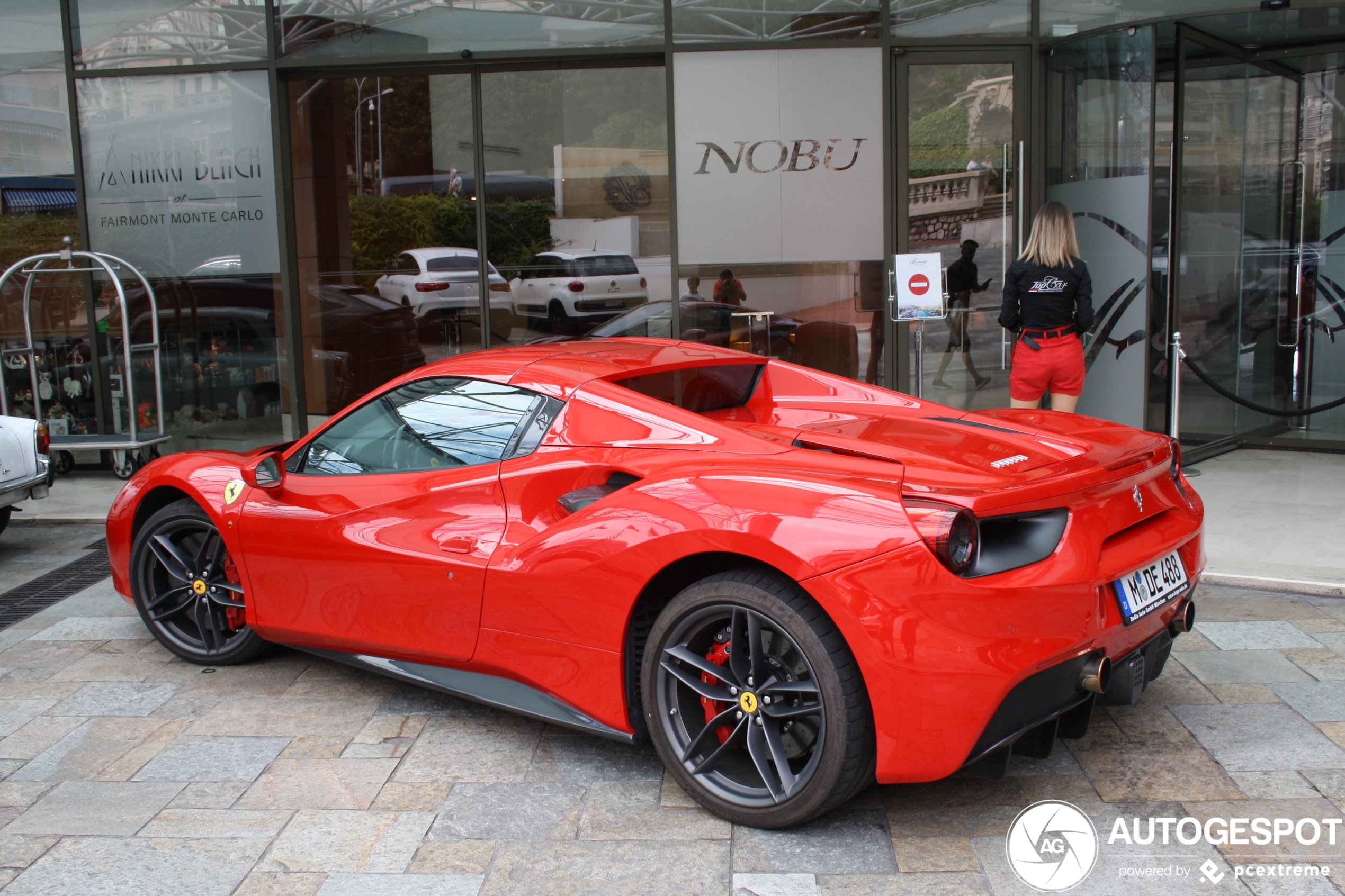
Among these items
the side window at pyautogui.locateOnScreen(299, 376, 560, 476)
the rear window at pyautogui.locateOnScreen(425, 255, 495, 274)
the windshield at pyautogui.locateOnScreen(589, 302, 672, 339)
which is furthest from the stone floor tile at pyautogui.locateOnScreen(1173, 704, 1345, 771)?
the rear window at pyautogui.locateOnScreen(425, 255, 495, 274)

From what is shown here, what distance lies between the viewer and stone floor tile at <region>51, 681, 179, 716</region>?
417cm

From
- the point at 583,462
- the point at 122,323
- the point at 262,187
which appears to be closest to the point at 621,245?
the point at 262,187

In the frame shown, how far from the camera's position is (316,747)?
3785mm

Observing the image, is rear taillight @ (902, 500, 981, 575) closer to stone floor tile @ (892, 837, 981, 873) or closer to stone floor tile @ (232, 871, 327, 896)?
stone floor tile @ (892, 837, 981, 873)

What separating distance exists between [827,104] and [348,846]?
23.4 feet

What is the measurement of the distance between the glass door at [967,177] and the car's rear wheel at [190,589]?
5.57 metres

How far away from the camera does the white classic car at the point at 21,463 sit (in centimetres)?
673

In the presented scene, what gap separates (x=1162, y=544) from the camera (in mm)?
3189

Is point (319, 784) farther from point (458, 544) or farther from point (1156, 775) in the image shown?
point (1156, 775)

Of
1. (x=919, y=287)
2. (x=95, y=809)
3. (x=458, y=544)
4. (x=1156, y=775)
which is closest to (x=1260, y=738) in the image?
(x=1156, y=775)

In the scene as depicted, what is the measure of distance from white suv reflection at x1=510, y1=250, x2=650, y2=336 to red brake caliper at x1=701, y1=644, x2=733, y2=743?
633 cm

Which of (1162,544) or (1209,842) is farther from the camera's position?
(1162,544)

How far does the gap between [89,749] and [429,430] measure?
62.5 inches

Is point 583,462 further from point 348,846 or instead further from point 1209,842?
point 1209,842
